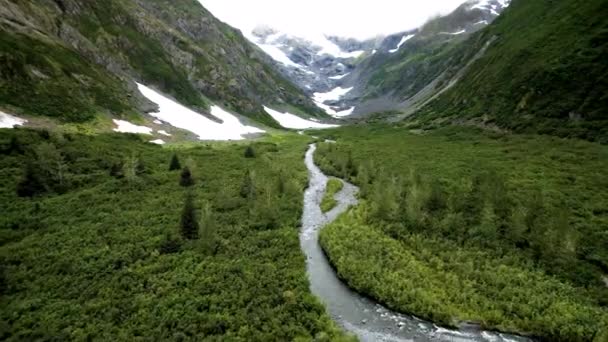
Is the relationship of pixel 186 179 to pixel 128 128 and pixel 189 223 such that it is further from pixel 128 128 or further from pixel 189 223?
pixel 128 128

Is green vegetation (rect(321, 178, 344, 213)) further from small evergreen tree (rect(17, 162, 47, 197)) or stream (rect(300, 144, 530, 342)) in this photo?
small evergreen tree (rect(17, 162, 47, 197))

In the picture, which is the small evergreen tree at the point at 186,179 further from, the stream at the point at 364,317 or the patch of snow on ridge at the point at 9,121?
the patch of snow on ridge at the point at 9,121

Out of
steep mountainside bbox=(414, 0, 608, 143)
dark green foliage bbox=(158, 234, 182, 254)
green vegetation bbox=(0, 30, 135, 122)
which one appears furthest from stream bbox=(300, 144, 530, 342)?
green vegetation bbox=(0, 30, 135, 122)

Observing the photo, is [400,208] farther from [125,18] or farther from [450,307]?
[125,18]

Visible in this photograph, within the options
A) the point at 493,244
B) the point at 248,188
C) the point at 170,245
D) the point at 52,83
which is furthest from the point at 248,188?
the point at 52,83

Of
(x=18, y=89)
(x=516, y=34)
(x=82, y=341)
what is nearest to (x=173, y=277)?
(x=82, y=341)
